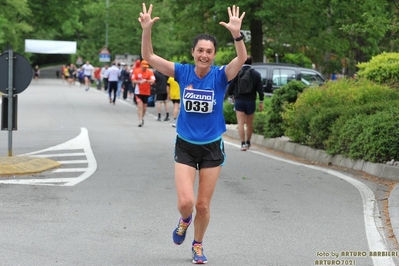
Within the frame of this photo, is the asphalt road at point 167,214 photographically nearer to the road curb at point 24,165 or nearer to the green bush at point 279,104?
the road curb at point 24,165

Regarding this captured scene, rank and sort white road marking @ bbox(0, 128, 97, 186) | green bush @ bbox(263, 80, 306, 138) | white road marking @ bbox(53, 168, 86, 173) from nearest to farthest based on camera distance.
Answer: white road marking @ bbox(0, 128, 97, 186) < white road marking @ bbox(53, 168, 86, 173) < green bush @ bbox(263, 80, 306, 138)

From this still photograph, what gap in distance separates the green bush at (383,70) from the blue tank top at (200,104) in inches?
504

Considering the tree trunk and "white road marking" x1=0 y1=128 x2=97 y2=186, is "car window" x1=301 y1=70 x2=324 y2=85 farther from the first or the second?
"white road marking" x1=0 y1=128 x2=97 y2=186

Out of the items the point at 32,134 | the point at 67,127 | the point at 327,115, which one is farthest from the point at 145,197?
the point at 67,127

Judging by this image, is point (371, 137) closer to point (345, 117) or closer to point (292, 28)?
point (345, 117)

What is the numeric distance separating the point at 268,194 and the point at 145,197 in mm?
1552

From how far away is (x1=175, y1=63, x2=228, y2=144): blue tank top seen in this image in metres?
6.95

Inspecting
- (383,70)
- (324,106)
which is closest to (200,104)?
(324,106)

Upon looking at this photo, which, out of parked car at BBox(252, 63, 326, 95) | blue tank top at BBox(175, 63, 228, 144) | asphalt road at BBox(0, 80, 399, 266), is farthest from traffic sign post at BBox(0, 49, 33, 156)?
parked car at BBox(252, 63, 326, 95)

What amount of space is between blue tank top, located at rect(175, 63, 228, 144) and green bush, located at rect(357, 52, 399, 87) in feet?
42.0

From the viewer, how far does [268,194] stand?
11.0 m

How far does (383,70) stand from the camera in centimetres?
2023

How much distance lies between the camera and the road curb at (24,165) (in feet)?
41.2

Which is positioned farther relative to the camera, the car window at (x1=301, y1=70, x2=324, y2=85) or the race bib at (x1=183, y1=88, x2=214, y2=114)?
the car window at (x1=301, y1=70, x2=324, y2=85)
